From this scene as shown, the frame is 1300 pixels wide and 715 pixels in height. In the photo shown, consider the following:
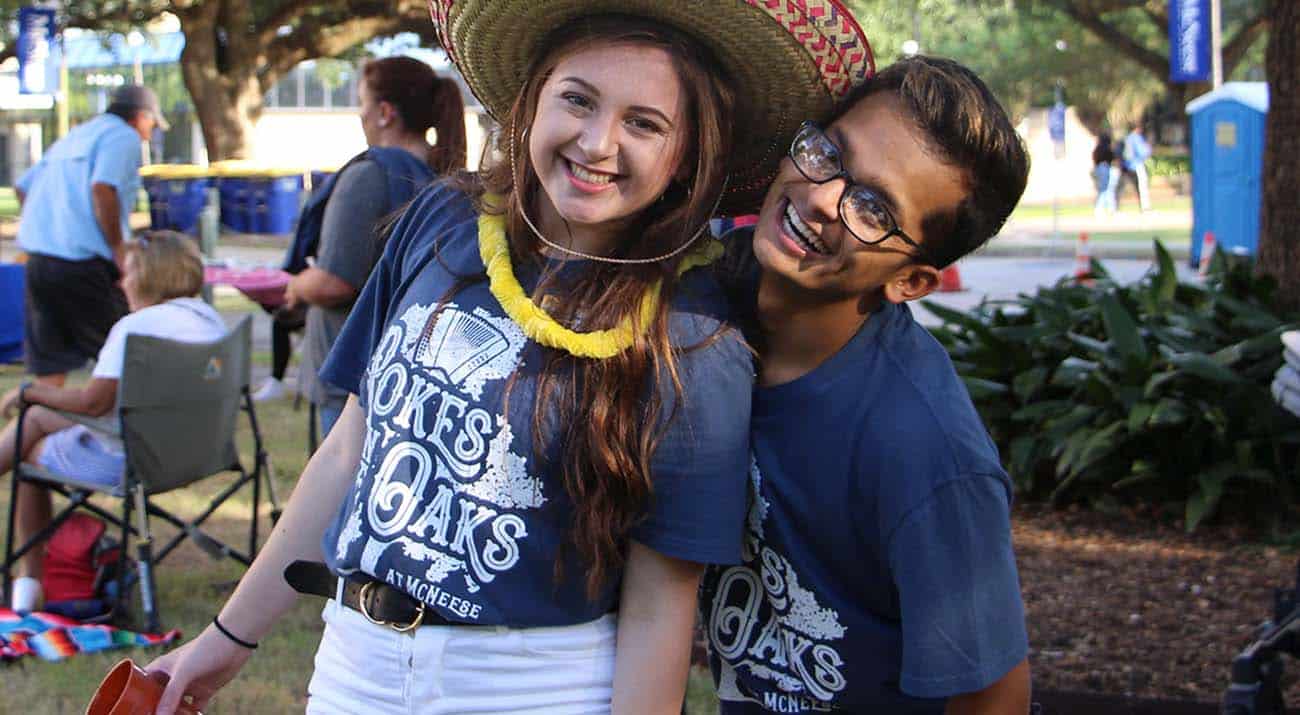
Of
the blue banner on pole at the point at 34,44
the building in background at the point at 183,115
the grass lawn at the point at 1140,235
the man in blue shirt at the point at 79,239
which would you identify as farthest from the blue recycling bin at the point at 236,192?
the building in background at the point at 183,115

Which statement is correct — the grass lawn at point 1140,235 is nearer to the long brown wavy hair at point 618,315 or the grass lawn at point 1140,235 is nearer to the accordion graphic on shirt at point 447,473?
the long brown wavy hair at point 618,315

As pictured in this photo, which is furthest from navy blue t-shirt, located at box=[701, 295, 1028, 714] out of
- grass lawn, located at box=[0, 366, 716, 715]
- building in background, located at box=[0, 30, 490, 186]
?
building in background, located at box=[0, 30, 490, 186]

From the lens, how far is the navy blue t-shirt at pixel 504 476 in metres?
1.90

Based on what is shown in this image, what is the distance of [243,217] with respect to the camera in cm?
2422

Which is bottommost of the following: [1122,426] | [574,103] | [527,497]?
[1122,426]

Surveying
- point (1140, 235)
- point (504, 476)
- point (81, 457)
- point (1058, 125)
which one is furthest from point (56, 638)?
point (1058, 125)

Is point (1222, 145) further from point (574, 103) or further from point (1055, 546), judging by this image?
point (574, 103)

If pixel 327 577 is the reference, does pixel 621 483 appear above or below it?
above

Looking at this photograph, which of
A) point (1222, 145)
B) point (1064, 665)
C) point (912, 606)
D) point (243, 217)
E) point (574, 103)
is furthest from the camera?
point (243, 217)

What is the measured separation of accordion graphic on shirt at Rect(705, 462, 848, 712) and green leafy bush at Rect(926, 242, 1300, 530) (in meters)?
4.49

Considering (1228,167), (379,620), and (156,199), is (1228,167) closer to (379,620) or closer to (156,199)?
(156,199)

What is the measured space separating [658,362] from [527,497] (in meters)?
0.23

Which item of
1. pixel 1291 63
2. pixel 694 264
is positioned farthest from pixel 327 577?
pixel 1291 63

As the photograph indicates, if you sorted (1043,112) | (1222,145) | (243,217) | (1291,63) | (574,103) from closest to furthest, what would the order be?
(574,103), (1291,63), (1222,145), (243,217), (1043,112)
